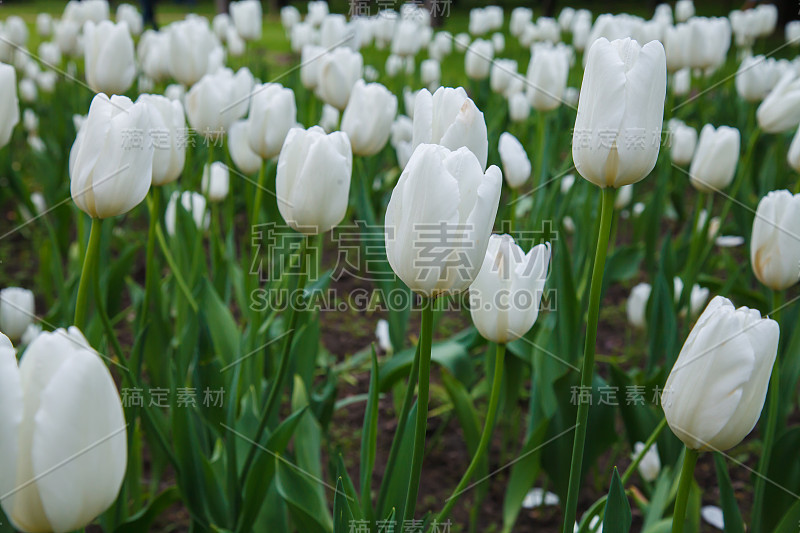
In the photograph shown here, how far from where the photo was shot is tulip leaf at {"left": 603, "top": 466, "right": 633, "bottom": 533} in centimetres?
99

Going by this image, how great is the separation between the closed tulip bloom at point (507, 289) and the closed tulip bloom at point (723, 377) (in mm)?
288

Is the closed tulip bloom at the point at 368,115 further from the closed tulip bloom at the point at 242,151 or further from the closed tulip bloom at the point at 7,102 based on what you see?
the closed tulip bloom at the point at 7,102

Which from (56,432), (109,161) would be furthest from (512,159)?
(56,432)

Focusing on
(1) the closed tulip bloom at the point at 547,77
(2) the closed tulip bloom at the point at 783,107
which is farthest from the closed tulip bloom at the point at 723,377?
(1) the closed tulip bloom at the point at 547,77

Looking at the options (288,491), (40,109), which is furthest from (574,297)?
(40,109)

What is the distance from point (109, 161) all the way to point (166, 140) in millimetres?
335

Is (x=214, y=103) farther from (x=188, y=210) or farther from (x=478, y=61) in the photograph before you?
(x=478, y=61)

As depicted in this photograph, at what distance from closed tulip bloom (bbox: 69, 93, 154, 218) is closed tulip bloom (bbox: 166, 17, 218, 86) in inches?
47.1

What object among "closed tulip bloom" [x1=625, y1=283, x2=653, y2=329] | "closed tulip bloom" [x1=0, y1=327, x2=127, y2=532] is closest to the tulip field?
"closed tulip bloom" [x1=0, y1=327, x2=127, y2=532]

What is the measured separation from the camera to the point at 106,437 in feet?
2.12

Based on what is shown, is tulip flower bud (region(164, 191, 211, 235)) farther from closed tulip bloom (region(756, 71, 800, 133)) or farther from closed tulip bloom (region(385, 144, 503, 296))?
closed tulip bloom (region(756, 71, 800, 133))

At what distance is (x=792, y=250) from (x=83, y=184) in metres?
1.20

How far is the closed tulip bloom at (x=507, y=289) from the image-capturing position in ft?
3.75

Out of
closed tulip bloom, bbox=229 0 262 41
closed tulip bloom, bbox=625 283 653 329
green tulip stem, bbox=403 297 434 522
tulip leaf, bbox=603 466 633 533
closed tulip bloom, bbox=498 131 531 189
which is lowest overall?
closed tulip bloom, bbox=625 283 653 329
